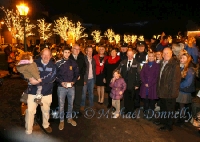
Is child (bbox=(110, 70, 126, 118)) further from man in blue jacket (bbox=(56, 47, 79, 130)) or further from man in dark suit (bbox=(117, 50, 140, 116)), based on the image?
man in blue jacket (bbox=(56, 47, 79, 130))

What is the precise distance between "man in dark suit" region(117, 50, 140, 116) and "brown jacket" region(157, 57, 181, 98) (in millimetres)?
1043

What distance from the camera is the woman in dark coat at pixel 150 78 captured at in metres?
5.76

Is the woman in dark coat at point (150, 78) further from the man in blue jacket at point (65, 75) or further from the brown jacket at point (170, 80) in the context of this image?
the man in blue jacket at point (65, 75)

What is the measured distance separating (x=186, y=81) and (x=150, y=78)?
3.09 ft

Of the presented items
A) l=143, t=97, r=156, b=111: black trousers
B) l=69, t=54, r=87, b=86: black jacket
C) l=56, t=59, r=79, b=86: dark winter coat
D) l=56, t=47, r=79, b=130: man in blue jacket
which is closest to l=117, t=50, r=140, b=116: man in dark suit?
l=143, t=97, r=156, b=111: black trousers

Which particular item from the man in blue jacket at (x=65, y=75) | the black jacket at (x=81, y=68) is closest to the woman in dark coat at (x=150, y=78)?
the black jacket at (x=81, y=68)

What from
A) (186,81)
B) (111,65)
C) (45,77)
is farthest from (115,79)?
(45,77)

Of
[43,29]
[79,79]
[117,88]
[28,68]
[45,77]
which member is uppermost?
[43,29]

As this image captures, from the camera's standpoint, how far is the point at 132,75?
605cm

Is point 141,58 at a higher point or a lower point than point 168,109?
higher

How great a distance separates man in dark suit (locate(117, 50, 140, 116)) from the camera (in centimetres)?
605

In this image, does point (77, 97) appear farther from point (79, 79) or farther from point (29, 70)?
point (29, 70)

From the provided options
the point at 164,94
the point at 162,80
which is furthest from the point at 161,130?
the point at 162,80

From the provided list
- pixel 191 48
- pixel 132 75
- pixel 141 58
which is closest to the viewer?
pixel 132 75
